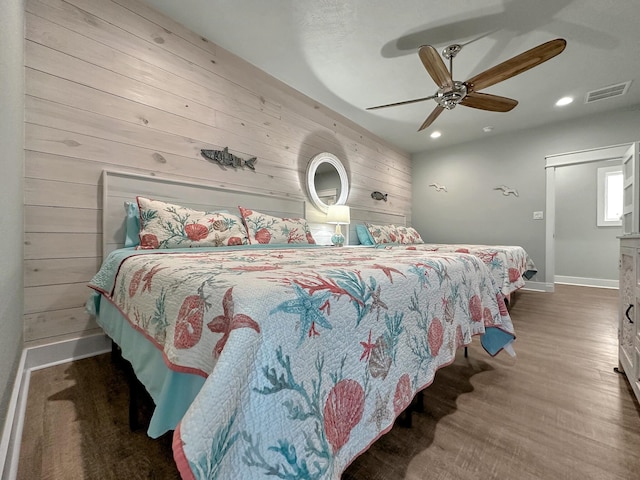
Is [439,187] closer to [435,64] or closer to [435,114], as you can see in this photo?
[435,114]

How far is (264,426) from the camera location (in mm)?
463

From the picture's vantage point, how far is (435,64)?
199cm

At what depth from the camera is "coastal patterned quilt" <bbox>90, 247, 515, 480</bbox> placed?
0.45m

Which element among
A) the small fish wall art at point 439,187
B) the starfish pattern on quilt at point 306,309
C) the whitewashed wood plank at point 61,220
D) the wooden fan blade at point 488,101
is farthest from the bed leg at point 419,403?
the small fish wall art at point 439,187

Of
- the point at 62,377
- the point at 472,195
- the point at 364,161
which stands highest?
the point at 364,161

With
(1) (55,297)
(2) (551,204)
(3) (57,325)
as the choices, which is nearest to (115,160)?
(1) (55,297)

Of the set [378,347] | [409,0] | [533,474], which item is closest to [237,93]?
[409,0]

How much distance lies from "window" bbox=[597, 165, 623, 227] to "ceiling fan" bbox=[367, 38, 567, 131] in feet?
11.6

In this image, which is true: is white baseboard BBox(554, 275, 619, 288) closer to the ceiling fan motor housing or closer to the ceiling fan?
the ceiling fan

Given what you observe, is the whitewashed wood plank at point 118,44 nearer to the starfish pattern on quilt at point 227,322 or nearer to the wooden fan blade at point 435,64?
the wooden fan blade at point 435,64

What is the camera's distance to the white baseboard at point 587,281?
432cm

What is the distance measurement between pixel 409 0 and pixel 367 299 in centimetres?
227

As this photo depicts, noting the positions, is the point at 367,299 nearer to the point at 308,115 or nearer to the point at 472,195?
the point at 308,115

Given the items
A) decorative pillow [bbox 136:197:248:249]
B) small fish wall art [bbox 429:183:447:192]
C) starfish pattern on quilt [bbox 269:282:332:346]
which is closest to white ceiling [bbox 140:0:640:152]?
decorative pillow [bbox 136:197:248:249]
